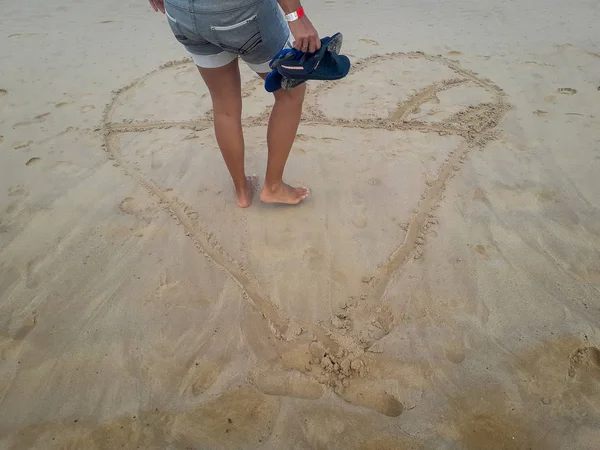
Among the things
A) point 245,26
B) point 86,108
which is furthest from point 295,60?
point 86,108

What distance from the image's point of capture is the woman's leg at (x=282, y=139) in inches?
72.0

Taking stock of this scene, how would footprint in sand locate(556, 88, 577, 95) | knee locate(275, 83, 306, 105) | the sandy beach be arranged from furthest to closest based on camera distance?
1. footprint in sand locate(556, 88, 577, 95)
2. knee locate(275, 83, 306, 105)
3. the sandy beach

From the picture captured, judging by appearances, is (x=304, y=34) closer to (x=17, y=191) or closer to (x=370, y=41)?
(x=17, y=191)

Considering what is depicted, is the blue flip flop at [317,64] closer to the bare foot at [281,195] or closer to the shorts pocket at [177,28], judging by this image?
the shorts pocket at [177,28]

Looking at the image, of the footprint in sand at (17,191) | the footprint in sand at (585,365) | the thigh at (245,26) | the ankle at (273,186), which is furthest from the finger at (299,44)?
the footprint in sand at (17,191)

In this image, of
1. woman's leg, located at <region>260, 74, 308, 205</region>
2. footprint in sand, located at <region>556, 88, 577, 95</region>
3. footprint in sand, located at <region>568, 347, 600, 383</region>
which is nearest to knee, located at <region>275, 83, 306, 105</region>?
woman's leg, located at <region>260, 74, 308, 205</region>

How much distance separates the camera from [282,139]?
6.31 ft

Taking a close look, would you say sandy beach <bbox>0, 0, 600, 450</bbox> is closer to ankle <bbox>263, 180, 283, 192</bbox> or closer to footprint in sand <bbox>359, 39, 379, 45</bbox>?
ankle <bbox>263, 180, 283, 192</bbox>

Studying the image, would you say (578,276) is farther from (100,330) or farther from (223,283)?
(100,330)

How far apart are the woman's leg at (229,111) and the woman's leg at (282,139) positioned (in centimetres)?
14

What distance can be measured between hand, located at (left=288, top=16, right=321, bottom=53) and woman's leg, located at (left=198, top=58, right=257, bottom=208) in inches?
16.1

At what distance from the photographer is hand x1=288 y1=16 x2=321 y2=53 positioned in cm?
147

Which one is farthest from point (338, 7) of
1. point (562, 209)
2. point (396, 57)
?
point (562, 209)

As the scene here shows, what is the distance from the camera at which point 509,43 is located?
3.92m
